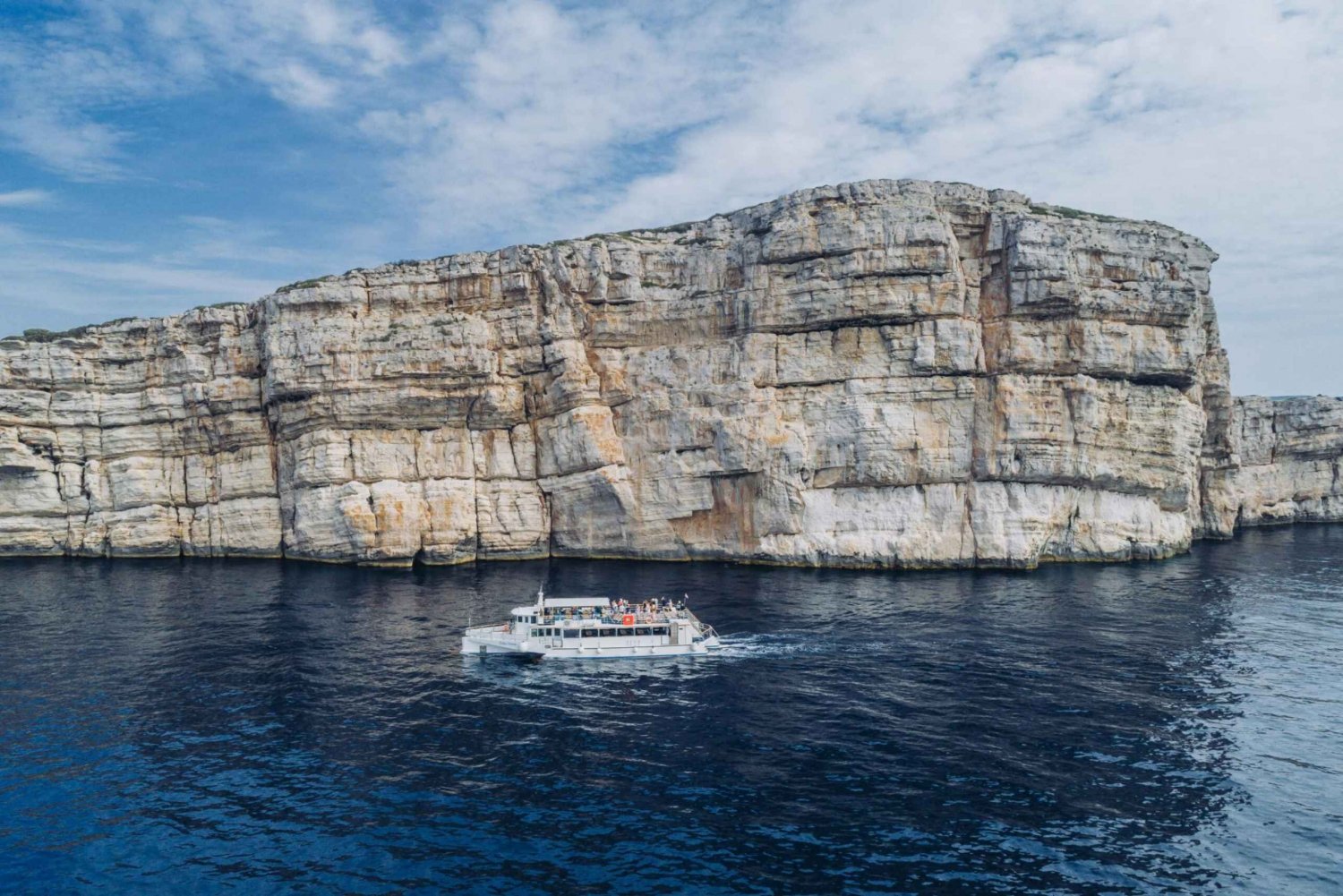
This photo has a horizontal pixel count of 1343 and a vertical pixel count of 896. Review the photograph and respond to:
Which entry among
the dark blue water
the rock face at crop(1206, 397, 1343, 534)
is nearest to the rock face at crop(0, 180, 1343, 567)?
the dark blue water

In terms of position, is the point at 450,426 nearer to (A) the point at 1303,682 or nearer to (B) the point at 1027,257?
(B) the point at 1027,257

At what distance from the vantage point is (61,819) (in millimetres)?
32062

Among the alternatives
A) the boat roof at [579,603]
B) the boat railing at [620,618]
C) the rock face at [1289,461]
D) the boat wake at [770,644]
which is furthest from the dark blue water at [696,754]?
the rock face at [1289,461]

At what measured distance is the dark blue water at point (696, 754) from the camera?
28938mm

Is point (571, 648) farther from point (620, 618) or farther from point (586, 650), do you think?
point (620, 618)

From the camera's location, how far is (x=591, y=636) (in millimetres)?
57594

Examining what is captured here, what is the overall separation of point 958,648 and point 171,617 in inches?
2405

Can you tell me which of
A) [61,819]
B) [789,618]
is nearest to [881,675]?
[789,618]

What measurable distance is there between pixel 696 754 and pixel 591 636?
20.6 metres

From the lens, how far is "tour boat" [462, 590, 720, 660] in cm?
5528

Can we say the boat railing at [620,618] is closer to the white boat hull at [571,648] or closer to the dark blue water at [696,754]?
the white boat hull at [571,648]

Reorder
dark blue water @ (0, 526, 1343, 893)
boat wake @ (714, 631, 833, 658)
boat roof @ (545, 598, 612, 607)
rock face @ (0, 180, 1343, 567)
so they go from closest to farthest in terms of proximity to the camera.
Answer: dark blue water @ (0, 526, 1343, 893) < boat wake @ (714, 631, 833, 658) < boat roof @ (545, 598, 612, 607) < rock face @ (0, 180, 1343, 567)

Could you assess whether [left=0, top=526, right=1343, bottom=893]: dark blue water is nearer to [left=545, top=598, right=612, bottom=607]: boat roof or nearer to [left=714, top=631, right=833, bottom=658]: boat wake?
[left=714, top=631, right=833, bottom=658]: boat wake

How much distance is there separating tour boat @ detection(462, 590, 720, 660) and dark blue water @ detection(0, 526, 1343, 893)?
1578mm
